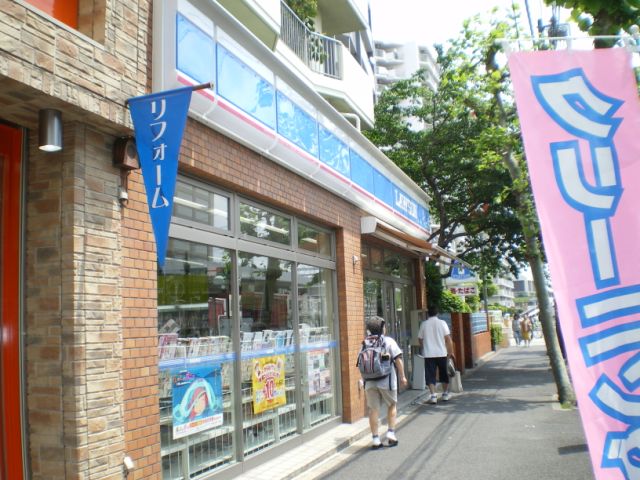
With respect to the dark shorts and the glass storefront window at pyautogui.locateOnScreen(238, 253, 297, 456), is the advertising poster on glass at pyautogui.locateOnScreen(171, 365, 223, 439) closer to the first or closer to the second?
the glass storefront window at pyautogui.locateOnScreen(238, 253, 297, 456)

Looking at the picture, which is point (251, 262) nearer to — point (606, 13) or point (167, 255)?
point (167, 255)

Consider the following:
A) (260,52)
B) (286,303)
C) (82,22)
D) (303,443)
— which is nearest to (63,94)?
(82,22)

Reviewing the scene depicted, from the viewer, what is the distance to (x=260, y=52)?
678 cm

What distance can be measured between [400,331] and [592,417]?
33.9 ft

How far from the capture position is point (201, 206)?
6.02 metres

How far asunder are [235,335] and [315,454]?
6.41ft

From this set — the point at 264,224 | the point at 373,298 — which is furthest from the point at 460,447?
the point at 373,298

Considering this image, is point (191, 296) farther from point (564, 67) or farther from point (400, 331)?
point (400, 331)

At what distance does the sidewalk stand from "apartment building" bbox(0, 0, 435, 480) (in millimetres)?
157

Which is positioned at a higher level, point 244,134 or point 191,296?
point 244,134

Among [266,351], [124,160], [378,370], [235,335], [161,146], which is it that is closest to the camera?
[161,146]

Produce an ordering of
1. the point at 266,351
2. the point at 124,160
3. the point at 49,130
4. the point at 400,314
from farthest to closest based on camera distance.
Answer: the point at 400,314, the point at 266,351, the point at 124,160, the point at 49,130

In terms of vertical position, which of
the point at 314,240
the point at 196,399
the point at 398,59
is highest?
the point at 398,59

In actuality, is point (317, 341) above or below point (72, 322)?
below
